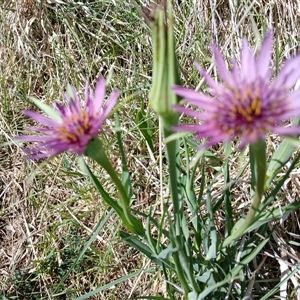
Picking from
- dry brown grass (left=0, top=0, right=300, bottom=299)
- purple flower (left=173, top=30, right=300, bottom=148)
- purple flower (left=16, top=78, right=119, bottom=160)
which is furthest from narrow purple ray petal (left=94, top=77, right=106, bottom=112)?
dry brown grass (left=0, top=0, right=300, bottom=299)

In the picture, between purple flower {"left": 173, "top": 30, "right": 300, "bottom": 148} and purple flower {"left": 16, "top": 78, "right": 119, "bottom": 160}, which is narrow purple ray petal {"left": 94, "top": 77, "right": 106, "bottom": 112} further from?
purple flower {"left": 173, "top": 30, "right": 300, "bottom": 148}

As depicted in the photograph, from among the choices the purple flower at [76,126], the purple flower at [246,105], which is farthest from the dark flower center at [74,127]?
the purple flower at [246,105]

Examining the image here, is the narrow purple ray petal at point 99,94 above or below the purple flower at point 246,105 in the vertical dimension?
above

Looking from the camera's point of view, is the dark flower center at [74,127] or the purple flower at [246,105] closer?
Result: the purple flower at [246,105]

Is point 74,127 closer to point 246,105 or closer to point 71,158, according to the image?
point 246,105

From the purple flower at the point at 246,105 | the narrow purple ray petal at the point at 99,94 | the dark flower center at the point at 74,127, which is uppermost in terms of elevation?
the narrow purple ray petal at the point at 99,94

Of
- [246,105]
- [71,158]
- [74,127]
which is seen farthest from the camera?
[71,158]

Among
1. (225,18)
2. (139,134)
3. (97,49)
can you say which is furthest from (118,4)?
(139,134)

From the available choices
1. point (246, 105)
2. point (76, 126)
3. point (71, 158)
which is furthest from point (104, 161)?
point (71, 158)

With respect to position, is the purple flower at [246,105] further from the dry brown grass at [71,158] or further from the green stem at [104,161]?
the dry brown grass at [71,158]
